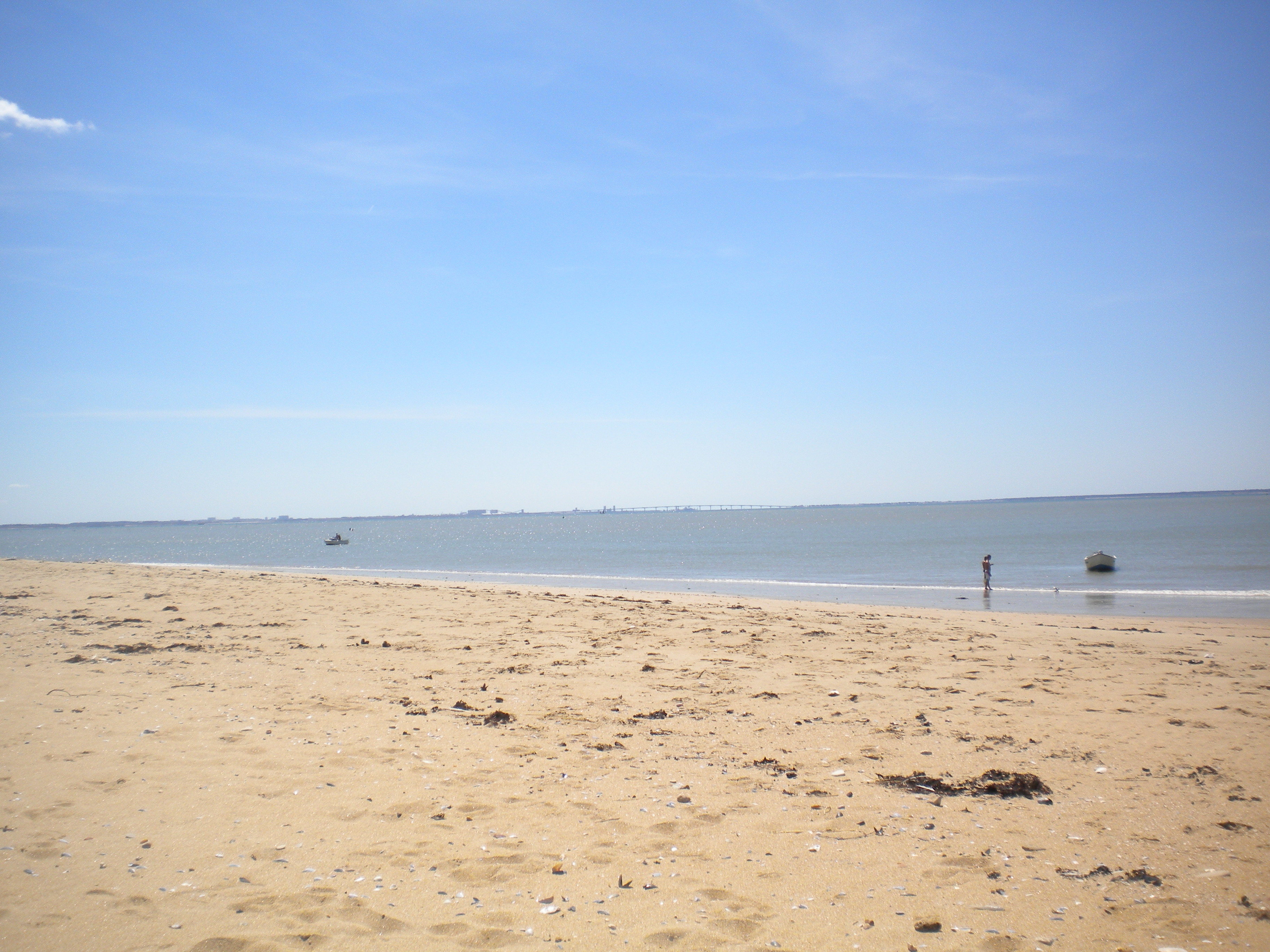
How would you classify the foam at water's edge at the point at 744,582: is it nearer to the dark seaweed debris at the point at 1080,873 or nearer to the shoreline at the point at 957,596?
the shoreline at the point at 957,596

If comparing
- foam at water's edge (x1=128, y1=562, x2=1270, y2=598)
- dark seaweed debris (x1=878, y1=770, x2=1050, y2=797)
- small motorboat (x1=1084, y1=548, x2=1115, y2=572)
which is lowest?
foam at water's edge (x1=128, y1=562, x2=1270, y2=598)

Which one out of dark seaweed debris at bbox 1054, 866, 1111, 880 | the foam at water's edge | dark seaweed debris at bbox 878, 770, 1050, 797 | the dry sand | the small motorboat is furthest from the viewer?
the small motorboat

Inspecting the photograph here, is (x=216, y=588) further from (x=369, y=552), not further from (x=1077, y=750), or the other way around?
(x=369, y=552)

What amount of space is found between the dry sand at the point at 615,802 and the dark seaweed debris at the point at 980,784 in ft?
0.38

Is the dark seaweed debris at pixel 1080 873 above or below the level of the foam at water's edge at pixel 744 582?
above

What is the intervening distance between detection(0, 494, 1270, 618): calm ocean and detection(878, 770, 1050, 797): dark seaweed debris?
17.7 m

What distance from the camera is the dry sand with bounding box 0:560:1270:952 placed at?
3953mm

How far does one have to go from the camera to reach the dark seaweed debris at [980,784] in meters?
5.88

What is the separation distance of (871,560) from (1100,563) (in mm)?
14329

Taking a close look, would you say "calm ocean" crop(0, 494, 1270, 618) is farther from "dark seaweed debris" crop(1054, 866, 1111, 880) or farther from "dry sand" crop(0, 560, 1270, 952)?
"dark seaweed debris" crop(1054, 866, 1111, 880)

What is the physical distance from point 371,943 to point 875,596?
24.7 metres

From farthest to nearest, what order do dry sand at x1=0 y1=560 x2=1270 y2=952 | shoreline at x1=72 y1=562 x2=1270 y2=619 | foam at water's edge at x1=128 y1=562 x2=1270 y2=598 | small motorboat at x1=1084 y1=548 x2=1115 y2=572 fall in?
small motorboat at x1=1084 y1=548 x2=1115 y2=572 < foam at water's edge at x1=128 y1=562 x2=1270 y2=598 < shoreline at x1=72 y1=562 x2=1270 y2=619 < dry sand at x1=0 y1=560 x2=1270 y2=952

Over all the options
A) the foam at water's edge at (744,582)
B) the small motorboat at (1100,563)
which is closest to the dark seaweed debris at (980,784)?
the foam at water's edge at (744,582)

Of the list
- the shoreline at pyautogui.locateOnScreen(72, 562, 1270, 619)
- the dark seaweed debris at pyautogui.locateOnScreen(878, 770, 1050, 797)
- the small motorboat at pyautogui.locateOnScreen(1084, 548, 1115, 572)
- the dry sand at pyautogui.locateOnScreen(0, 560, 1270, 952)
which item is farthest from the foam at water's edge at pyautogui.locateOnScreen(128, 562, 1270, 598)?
the dark seaweed debris at pyautogui.locateOnScreen(878, 770, 1050, 797)
